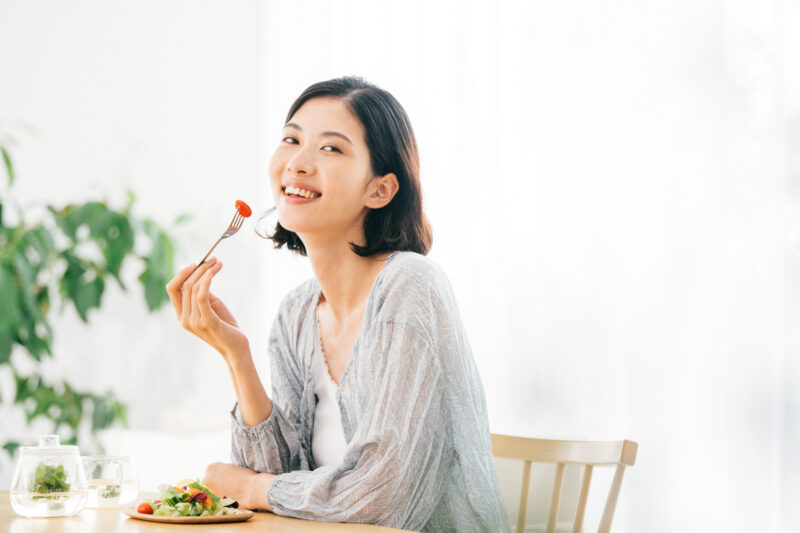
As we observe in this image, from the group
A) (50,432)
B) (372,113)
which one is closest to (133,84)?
(50,432)

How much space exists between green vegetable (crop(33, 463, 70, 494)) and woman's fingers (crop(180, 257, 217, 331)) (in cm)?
26

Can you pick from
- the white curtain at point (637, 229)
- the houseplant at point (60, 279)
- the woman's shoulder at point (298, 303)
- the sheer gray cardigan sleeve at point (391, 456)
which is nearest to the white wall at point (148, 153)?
the houseplant at point (60, 279)

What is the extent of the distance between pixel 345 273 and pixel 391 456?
0.39 metres

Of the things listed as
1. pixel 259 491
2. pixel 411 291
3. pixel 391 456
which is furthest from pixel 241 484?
pixel 411 291

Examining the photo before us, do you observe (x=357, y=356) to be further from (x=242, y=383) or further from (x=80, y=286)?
(x=80, y=286)

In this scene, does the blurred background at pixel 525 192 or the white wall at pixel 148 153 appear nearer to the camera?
the blurred background at pixel 525 192

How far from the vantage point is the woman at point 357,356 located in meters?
1.12

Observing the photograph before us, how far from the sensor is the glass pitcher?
3.55ft

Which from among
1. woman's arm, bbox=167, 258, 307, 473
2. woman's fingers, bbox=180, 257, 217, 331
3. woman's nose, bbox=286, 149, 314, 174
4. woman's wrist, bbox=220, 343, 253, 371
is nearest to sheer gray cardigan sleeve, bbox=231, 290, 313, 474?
woman's arm, bbox=167, 258, 307, 473

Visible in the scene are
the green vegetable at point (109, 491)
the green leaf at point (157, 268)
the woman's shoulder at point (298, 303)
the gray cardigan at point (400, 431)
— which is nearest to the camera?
the gray cardigan at point (400, 431)

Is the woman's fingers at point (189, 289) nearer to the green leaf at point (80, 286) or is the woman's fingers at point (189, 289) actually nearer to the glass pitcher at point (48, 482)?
the glass pitcher at point (48, 482)

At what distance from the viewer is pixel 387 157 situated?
4.52ft

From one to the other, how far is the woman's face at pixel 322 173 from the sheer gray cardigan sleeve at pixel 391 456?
0.76ft

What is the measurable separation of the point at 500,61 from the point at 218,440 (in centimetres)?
178
